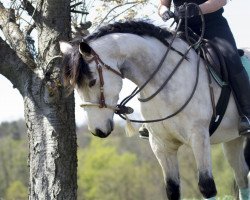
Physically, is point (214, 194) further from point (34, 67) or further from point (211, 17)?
point (34, 67)

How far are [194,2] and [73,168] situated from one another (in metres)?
2.66

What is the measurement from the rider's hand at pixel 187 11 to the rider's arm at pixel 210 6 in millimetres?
72

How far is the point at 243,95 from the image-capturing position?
22.9ft

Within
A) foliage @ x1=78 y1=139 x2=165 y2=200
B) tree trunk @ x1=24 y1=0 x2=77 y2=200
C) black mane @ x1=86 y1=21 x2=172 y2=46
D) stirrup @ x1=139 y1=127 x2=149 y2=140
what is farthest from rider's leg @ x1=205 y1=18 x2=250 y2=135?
foliage @ x1=78 y1=139 x2=165 y2=200

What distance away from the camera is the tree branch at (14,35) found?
834cm

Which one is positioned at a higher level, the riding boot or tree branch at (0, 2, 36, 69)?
tree branch at (0, 2, 36, 69)

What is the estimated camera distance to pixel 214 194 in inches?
263

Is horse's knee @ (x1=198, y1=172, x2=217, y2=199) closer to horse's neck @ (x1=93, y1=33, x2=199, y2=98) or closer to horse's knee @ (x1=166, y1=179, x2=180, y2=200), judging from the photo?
horse's knee @ (x1=166, y1=179, x2=180, y2=200)

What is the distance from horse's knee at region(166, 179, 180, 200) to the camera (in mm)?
7211

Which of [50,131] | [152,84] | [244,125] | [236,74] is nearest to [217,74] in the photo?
[236,74]

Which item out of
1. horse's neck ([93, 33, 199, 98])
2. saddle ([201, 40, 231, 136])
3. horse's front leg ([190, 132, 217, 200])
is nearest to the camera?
horse's neck ([93, 33, 199, 98])

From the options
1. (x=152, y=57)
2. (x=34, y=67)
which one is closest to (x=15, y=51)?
(x=34, y=67)

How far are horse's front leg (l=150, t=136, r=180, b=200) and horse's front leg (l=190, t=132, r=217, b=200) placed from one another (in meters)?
0.52

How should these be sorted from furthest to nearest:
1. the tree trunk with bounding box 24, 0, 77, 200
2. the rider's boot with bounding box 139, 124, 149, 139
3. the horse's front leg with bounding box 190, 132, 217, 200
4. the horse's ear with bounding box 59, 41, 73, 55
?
the tree trunk with bounding box 24, 0, 77, 200 < the rider's boot with bounding box 139, 124, 149, 139 < the horse's front leg with bounding box 190, 132, 217, 200 < the horse's ear with bounding box 59, 41, 73, 55
